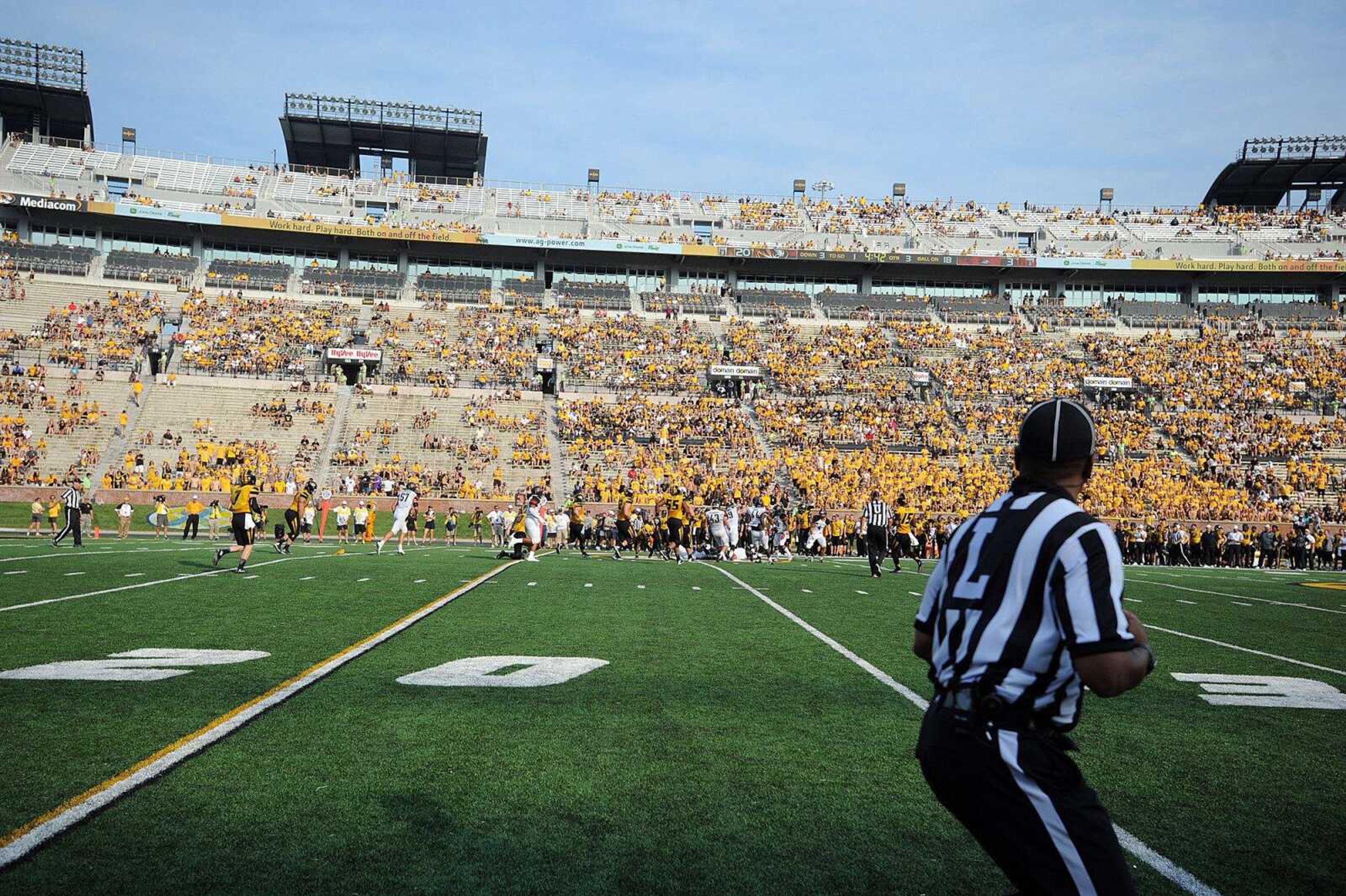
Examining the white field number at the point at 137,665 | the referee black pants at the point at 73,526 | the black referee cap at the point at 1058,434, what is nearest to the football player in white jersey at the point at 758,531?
the referee black pants at the point at 73,526

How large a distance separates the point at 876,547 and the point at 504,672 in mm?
13817

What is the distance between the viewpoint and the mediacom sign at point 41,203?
51.5 m

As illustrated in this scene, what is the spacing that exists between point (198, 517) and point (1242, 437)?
1621 inches

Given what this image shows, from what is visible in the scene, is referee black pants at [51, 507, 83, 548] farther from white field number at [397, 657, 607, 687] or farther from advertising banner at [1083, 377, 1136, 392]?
advertising banner at [1083, 377, 1136, 392]

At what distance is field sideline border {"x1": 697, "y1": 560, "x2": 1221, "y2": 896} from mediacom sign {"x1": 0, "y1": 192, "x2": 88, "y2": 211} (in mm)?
50985

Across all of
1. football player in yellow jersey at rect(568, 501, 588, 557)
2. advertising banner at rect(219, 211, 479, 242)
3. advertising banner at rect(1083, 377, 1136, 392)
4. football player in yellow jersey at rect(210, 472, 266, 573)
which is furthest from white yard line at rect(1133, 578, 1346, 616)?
Result: advertising banner at rect(219, 211, 479, 242)

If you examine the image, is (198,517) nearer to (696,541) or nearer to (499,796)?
(696,541)

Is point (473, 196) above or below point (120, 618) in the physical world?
above

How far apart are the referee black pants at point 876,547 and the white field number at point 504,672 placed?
12.4 meters

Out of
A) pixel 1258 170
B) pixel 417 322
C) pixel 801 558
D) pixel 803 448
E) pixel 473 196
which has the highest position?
pixel 1258 170

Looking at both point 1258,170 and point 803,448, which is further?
point 1258,170

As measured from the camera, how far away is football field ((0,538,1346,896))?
3.79m

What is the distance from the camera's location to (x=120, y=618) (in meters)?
9.96

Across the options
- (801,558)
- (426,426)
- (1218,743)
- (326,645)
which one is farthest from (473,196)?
(1218,743)
